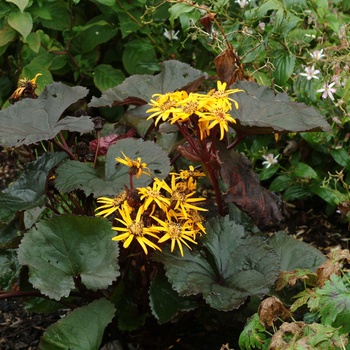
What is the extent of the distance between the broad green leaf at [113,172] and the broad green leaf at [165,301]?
0.29 metres

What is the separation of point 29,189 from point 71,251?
0.30 metres

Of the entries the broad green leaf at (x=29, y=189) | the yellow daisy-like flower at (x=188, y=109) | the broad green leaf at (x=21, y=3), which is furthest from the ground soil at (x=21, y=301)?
the broad green leaf at (x=21, y=3)

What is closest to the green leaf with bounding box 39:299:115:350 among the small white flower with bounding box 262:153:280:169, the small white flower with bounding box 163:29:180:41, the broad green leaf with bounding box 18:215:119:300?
the broad green leaf with bounding box 18:215:119:300

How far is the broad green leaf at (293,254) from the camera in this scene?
229 centimetres

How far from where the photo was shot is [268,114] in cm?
227

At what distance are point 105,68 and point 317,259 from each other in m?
1.80

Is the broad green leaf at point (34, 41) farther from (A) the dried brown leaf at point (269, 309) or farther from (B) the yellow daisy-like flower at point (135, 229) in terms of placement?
(A) the dried brown leaf at point (269, 309)

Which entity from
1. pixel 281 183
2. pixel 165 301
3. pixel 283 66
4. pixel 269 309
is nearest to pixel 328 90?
pixel 283 66

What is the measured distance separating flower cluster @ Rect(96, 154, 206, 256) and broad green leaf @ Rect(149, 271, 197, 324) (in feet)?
0.37

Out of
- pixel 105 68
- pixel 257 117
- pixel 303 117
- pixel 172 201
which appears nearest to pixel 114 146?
pixel 172 201

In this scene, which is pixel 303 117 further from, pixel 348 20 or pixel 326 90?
pixel 348 20

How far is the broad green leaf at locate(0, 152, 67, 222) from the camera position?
224cm

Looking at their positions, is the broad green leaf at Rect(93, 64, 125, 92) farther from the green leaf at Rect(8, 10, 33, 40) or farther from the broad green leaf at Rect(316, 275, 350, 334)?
the broad green leaf at Rect(316, 275, 350, 334)

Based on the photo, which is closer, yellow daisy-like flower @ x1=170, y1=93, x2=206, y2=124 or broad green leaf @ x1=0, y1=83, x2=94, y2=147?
yellow daisy-like flower @ x1=170, y1=93, x2=206, y2=124
